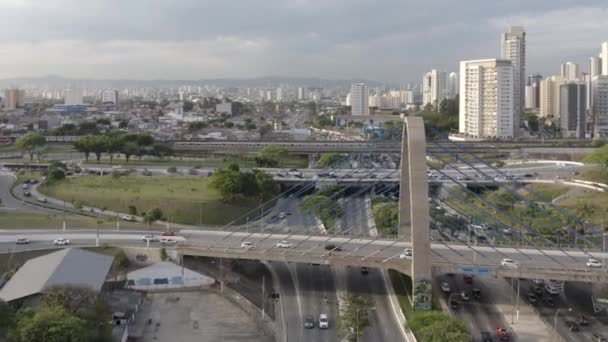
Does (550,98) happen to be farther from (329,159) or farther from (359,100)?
(329,159)

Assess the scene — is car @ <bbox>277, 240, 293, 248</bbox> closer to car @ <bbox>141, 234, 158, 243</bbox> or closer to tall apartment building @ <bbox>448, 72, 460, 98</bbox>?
car @ <bbox>141, 234, 158, 243</bbox>

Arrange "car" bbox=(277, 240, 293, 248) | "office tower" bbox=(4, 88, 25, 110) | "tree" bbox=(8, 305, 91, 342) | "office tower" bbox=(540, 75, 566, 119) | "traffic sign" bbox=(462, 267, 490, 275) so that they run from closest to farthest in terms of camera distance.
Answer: "tree" bbox=(8, 305, 91, 342)
"traffic sign" bbox=(462, 267, 490, 275)
"car" bbox=(277, 240, 293, 248)
"office tower" bbox=(540, 75, 566, 119)
"office tower" bbox=(4, 88, 25, 110)

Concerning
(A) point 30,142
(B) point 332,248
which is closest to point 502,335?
(B) point 332,248

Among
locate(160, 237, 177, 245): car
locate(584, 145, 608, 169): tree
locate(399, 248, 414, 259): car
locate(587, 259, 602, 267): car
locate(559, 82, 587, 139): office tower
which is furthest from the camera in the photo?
locate(559, 82, 587, 139): office tower

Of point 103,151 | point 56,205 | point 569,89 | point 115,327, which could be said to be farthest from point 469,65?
point 115,327

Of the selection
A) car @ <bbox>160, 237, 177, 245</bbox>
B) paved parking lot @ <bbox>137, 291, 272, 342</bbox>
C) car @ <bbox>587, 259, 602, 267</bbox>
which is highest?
car @ <bbox>587, 259, 602, 267</bbox>

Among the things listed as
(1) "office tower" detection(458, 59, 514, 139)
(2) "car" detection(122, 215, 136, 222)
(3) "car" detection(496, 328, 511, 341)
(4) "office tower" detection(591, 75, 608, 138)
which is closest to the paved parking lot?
(3) "car" detection(496, 328, 511, 341)
